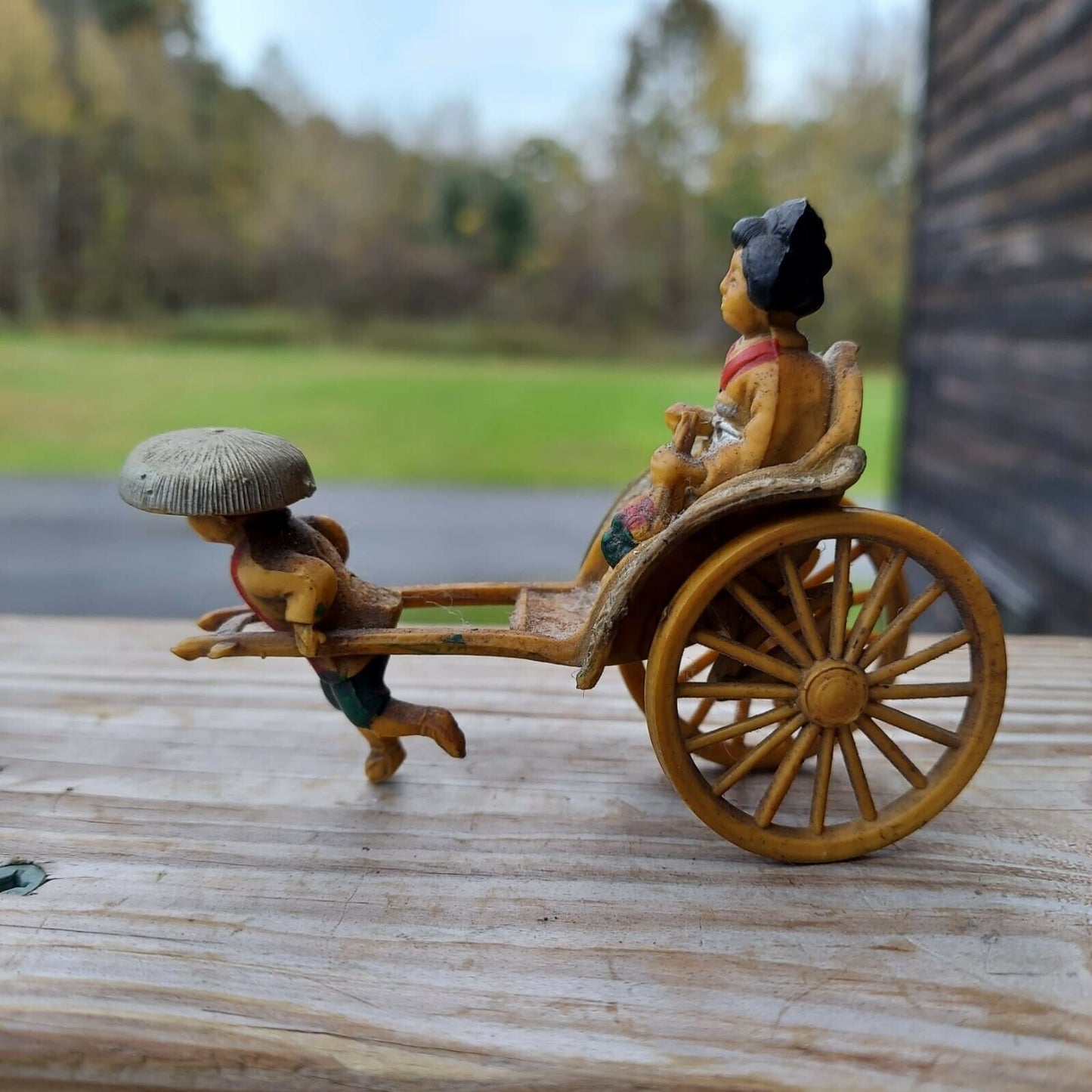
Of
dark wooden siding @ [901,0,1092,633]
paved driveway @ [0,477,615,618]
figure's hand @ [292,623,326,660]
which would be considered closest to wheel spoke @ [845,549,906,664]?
figure's hand @ [292,623,326,660]

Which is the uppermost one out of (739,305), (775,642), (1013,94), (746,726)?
(1013,94)

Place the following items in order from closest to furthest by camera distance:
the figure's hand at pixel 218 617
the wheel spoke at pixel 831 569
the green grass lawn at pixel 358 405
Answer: the wheel spoke at pixel 831 569, the figure's hand at pixel 218 617, the green grass lawn at pixel 358 405

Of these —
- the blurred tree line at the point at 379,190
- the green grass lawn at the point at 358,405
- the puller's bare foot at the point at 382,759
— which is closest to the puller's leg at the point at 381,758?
the puller's bare foot at the point at 382,759

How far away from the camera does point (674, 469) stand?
1482 mm

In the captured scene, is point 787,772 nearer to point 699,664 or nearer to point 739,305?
point 699,664

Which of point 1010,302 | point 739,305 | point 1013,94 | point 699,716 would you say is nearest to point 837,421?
point 739,305

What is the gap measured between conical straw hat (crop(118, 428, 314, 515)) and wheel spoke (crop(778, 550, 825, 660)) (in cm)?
80

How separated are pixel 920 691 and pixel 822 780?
221 millimetres

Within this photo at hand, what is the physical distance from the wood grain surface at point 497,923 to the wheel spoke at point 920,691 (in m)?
0.30

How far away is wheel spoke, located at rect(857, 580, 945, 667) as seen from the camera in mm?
1472

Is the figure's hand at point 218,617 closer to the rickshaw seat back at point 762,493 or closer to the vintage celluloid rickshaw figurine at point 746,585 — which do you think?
the vintage celluloid rickshaw figurine at point 746,585

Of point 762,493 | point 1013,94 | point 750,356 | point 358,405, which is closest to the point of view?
point 762,493

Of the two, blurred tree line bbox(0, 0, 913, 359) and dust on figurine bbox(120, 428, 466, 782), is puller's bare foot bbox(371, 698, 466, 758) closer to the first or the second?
dust on figurine bbox(120, 428, 466, 782)

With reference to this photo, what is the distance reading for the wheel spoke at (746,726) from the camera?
4.87 ft
